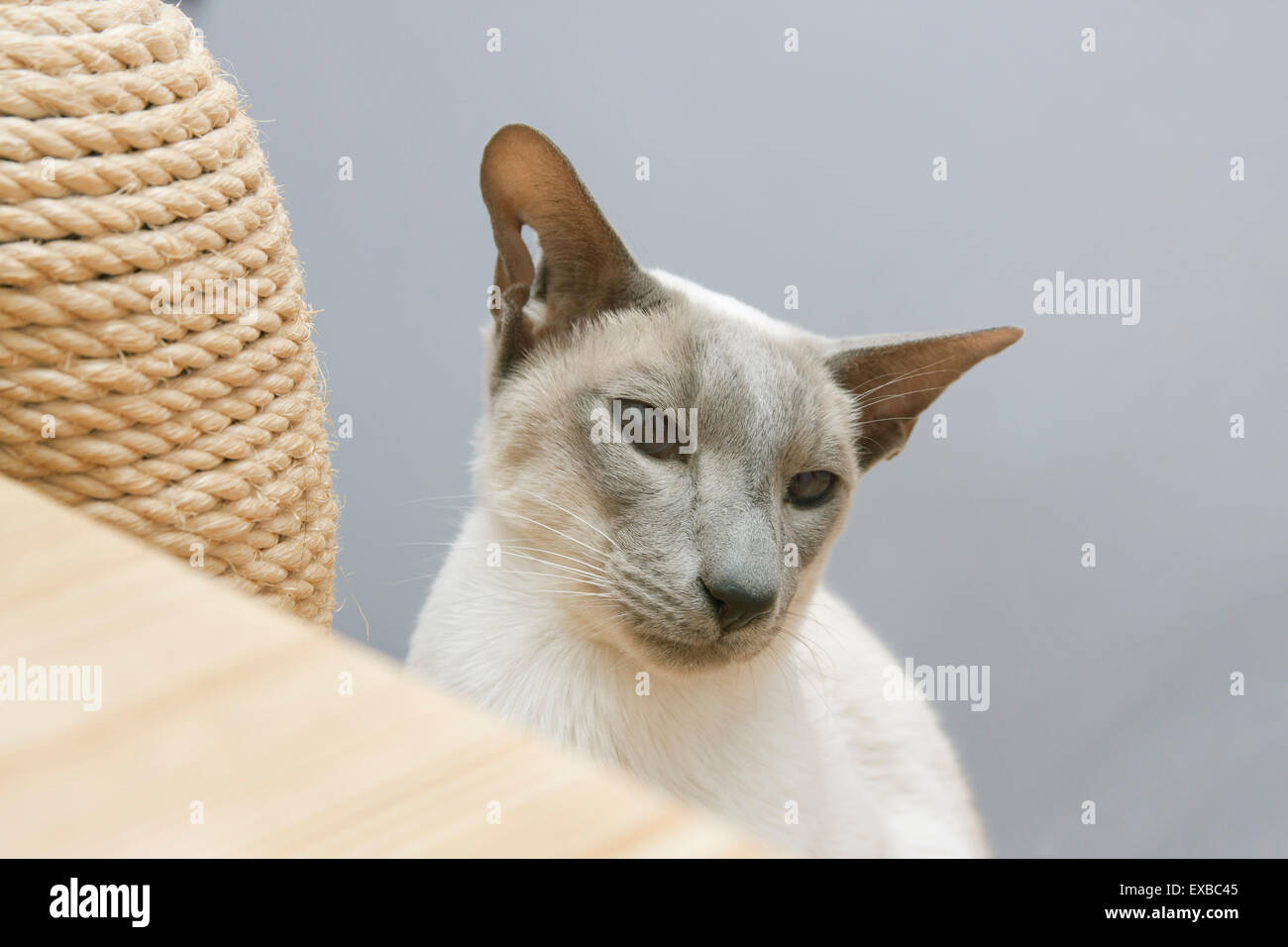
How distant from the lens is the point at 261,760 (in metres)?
0.32

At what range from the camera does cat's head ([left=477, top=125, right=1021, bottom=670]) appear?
3.63 ft

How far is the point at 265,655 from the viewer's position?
1.18ft

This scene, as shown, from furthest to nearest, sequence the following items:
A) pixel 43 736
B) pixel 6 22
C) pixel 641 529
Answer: pixel 641 529
pixel 6 22
pixel 43 736

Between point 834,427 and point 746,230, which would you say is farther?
point 746,230

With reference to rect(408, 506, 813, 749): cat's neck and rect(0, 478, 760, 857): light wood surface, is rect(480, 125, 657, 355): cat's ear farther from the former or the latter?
rect(0, 478, 760, 857): light wood surface

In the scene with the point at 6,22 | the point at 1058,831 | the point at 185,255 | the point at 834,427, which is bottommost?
the point at 1058,831

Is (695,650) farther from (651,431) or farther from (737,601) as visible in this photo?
(651,431)

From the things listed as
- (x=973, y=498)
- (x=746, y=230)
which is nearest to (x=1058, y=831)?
(x=973, y=498)

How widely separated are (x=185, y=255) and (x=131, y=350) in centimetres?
10

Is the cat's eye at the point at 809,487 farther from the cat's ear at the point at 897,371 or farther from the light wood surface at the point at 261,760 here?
the light wood surface at the point at 261,760

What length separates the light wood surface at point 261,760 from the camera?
301mm

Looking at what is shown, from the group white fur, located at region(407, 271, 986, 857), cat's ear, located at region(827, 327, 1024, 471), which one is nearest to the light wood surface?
white fur, located at region(407, 271, 986, 857)

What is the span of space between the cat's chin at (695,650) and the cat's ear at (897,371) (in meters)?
0.37

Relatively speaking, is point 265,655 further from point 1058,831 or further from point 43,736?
point 1058,831
